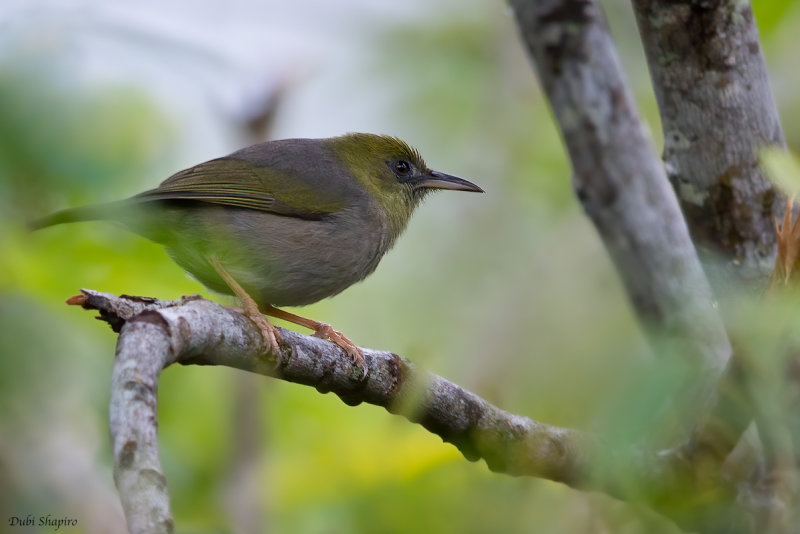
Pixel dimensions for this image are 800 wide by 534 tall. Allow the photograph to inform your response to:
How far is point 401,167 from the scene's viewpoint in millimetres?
6051

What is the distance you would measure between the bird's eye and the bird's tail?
2.86 m

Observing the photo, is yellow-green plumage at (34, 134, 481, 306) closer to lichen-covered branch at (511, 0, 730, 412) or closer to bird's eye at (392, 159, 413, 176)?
bird's eye at (392, 159, 413, 176)

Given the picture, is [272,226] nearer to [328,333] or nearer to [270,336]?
[328,333]

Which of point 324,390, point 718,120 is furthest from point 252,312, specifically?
point 718,120

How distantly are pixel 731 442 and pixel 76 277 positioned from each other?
3095 mm

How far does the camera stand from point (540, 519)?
9.30 feet

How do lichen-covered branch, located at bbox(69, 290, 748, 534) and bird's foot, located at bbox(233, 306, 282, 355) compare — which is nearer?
lichen-covered branch, located at bbox(69, 290, 748, 534)

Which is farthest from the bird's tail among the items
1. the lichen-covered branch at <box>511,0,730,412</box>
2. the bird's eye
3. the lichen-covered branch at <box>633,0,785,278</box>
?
the lichen-covered branch at <box>511,0,730,412</box>

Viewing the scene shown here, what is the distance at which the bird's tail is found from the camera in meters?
2.99

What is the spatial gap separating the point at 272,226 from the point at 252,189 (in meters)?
0.29

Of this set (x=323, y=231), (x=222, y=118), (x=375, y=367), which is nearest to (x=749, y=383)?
(x=375, y=367)

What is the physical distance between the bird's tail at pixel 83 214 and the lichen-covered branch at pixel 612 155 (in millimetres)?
3035

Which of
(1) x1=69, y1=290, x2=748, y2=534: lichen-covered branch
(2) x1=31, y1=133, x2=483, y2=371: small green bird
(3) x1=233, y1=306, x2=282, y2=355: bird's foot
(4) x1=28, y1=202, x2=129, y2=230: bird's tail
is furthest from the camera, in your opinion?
(2) x1=31, y1=133, x2=483, y2=371: small green bird

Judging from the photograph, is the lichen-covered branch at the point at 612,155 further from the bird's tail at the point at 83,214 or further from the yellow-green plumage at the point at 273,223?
the bird's tail at the point at 83,214
